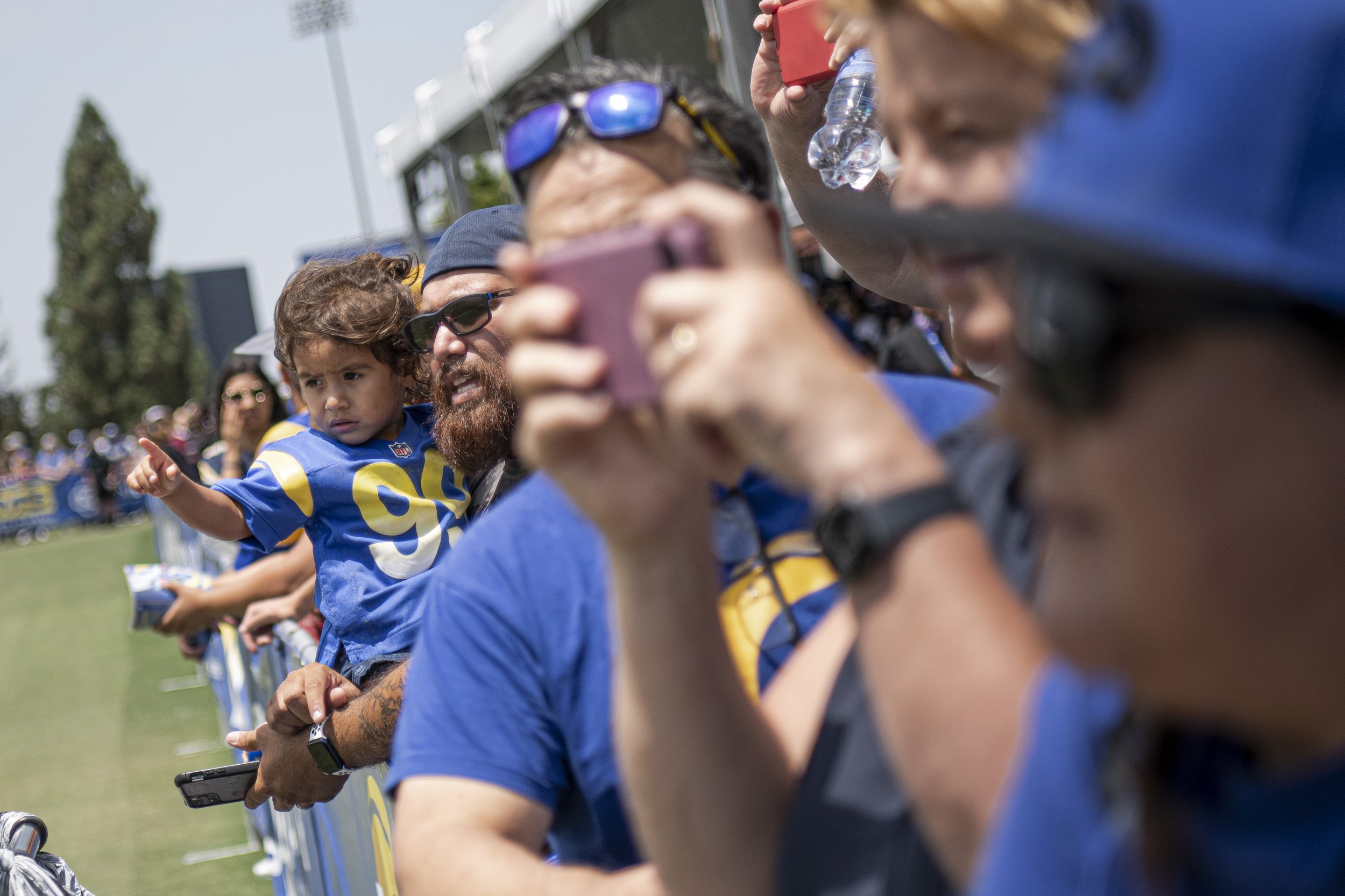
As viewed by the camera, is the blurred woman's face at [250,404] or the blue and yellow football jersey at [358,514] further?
the blurred woman's face at [250,404]

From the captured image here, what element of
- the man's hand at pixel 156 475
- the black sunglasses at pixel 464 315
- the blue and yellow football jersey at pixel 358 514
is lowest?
the blue and yellow football jersey at pixel 358 514

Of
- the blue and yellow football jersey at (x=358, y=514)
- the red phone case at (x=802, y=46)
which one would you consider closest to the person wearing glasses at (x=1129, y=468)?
the red phone case at (x=802, y=46)

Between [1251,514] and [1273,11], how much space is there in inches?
11.3

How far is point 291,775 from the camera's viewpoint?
2.94m

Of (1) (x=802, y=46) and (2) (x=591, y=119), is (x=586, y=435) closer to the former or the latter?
(2) (x=591, y=119)

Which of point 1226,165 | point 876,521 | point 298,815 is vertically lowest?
point 298,815

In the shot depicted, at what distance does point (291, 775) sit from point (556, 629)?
5.90ft

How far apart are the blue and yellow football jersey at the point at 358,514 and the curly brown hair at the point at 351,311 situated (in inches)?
10.7

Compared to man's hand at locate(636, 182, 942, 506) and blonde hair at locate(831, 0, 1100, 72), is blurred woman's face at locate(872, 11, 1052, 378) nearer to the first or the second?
blonde hair at locate(831, 0, 1100, 72)

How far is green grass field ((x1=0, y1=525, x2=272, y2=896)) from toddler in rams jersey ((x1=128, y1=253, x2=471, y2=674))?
351 cm

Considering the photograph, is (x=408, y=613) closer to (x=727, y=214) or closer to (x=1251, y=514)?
(x=727, y=214)

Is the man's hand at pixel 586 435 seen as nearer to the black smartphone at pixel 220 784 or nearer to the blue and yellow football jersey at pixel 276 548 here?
the black smartphone at pixel 220 784

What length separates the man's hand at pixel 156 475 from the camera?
11.1 ft

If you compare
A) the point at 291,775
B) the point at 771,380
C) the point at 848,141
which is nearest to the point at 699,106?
the point at 771,380
